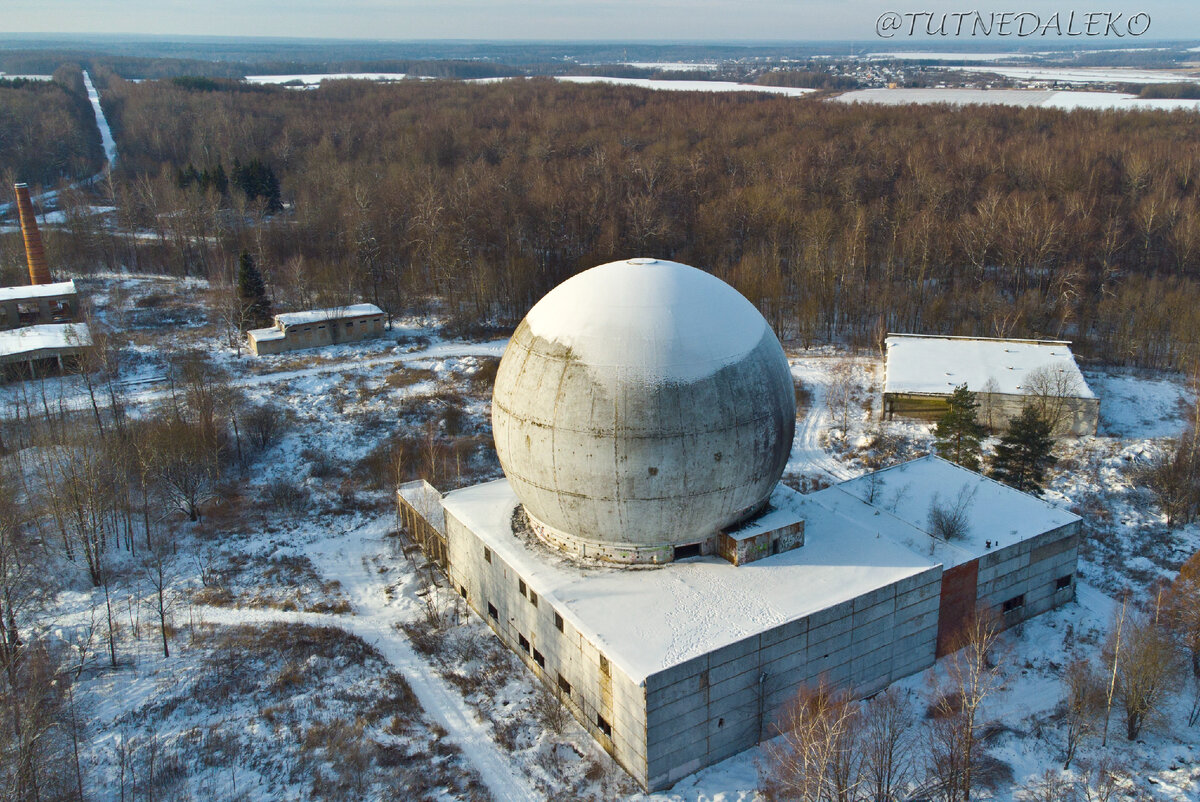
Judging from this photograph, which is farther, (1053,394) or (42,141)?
(42,141)

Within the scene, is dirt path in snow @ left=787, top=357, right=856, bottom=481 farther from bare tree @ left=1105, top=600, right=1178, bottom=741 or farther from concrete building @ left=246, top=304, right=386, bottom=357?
concrete building @ left=246, top=304, right=386, bottom=357

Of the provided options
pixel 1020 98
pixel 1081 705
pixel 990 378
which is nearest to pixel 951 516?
pixel 1081 705

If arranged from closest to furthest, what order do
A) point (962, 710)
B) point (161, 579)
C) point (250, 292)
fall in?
point (962, 710), point (161, 579), point (250, 292)

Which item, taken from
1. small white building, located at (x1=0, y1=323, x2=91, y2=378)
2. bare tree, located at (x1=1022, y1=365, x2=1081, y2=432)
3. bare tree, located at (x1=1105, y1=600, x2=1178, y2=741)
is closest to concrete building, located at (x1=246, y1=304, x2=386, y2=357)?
small white building, located at (x1=0, y1=323, x2=91, y2=378)

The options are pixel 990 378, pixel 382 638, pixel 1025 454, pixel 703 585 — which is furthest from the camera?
pixel 990 378

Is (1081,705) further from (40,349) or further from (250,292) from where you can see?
(250,292)

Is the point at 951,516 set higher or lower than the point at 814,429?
higher

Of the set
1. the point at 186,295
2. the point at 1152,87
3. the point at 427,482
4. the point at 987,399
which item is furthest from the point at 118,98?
the point at 1152,87

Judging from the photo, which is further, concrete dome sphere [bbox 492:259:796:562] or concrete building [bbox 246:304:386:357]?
concrete building [bbox 246:304:386:357]
